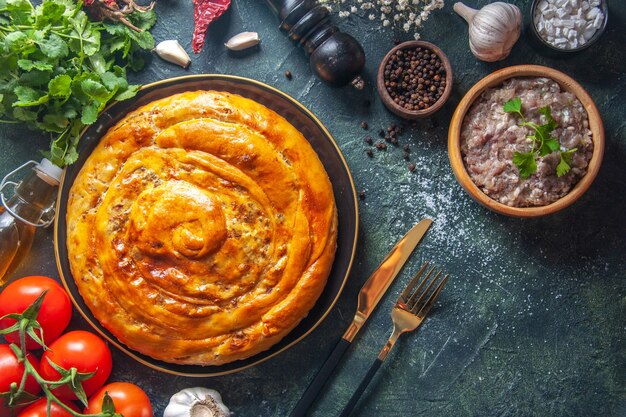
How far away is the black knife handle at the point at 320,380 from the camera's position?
10.3 feet

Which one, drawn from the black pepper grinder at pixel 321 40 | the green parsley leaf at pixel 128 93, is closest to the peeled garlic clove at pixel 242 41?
the black pepper grinder at pixel 321 40

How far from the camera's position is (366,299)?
3211 millimetres

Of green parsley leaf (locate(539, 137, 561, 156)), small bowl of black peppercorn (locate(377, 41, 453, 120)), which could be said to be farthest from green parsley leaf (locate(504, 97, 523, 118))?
small bowl of black peppercorn (locate(377, 41, 453, 120))

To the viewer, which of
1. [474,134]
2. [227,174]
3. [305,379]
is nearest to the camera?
[227,174]

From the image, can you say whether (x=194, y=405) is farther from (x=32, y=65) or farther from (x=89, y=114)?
(x=32, y=65)

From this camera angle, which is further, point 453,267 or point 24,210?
point 453,267

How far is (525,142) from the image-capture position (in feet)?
9.63

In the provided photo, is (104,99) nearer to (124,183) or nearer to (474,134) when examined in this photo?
(124,183)

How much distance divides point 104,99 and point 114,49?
36 cm

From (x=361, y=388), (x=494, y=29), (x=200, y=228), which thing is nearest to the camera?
(x=200, y=228)

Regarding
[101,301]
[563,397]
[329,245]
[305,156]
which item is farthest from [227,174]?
[563,397]

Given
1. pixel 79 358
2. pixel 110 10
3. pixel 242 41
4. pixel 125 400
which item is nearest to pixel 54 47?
pixel 110 10

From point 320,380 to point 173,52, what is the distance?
6.10 feet

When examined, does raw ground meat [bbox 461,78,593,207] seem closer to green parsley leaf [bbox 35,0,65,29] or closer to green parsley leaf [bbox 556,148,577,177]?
green parsley leaf [bbox 556,148,577,177]
